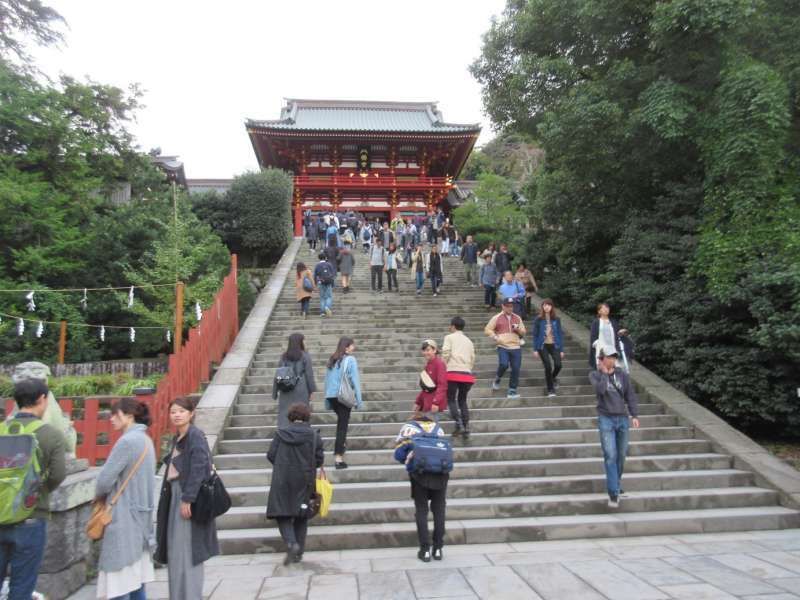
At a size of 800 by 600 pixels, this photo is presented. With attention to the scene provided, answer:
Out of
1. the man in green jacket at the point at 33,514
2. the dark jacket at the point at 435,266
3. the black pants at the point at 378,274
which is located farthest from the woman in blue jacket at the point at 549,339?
the black pants at the point at 378,274

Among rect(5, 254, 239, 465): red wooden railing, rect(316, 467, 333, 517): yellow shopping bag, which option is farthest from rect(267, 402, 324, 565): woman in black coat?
rect(5, 254, 239, 465): red wooden railing

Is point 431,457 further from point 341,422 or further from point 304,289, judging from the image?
point 304,289

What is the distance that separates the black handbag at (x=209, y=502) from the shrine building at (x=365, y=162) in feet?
71.6

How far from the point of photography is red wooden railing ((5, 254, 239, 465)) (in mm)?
5656

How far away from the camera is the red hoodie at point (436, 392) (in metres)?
5.62

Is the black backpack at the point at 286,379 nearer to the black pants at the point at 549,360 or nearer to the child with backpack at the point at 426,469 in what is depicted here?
the child with backpack at the point at 426,469

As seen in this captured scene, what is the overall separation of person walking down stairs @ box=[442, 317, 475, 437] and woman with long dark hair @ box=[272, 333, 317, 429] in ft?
5.43

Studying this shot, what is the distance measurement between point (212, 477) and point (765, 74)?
8137 millimetres

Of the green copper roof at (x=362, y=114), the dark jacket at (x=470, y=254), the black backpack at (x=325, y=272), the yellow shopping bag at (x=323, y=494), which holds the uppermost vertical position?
the green copper roof at (x=362, y=114)

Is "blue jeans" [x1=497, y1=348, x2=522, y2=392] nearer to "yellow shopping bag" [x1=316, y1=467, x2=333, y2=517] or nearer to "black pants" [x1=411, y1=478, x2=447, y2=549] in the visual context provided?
"black pants" [x1=411, y1=478, x2=447, y2=549]

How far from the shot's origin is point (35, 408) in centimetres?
324

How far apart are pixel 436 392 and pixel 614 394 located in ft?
5.80

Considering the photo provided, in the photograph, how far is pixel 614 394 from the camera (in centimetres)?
532

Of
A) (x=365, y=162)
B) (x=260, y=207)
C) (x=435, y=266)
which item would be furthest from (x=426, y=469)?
(x=365, y=162)
